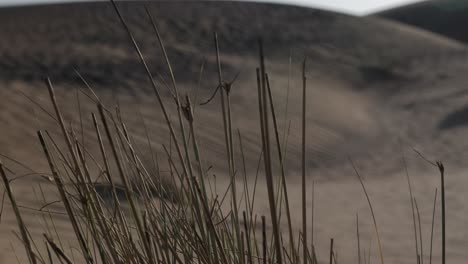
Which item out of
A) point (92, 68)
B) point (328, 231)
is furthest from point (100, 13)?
point (328, 231)

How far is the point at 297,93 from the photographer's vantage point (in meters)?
17.4

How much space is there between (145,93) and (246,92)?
7.56ft

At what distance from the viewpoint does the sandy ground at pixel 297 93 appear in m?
10.1

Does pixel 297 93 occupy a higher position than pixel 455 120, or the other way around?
pixel 297 93

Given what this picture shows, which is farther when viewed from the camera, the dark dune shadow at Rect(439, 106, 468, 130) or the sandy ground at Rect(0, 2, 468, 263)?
the dark dune shadow at Rect(439, 106, 468, 130)

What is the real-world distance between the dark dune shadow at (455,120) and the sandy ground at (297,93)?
0.05 m

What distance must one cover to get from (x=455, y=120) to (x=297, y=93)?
3241 mm

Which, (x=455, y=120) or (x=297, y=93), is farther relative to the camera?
(x=297, y=93)

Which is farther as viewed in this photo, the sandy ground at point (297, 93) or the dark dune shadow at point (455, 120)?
the dark dune shadow at point (455, 120)

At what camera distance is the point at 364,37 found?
22.3m

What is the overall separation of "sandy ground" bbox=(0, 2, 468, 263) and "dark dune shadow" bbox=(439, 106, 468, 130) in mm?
52

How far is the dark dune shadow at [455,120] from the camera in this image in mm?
15727

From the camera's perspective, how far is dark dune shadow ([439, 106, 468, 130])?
15727 mm

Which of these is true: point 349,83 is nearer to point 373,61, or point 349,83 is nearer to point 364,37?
point 373,61
